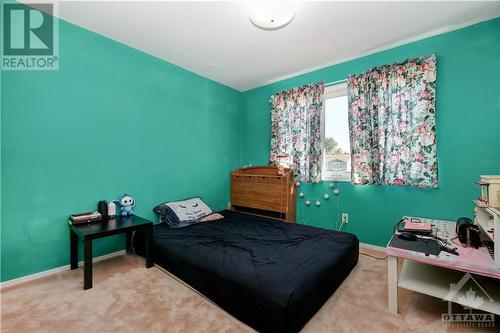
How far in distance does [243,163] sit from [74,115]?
263cm

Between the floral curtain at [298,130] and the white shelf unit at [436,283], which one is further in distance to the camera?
the floral curtain at [298,130]

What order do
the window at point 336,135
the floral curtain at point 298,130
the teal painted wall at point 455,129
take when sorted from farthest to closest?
the floral curtain at point 298,130 < the window at point 336,135 < the teal painted wall at point 455,129

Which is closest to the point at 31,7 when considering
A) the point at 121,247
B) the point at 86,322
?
the point at 121,247

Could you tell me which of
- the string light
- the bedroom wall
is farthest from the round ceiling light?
the string light

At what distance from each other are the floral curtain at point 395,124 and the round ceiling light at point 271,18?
133cm

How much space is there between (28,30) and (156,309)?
2767 millimetres

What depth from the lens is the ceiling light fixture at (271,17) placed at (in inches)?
76.5

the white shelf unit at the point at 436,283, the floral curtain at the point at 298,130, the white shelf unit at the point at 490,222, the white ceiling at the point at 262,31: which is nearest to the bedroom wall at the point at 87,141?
the white ceiling at the point at 262,31

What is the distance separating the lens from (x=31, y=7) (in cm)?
206

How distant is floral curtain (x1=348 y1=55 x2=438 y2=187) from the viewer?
7.77 ft

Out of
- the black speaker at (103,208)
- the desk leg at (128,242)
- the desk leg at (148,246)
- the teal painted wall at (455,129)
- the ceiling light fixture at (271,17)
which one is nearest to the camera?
the ceiling light fixture at (271,17)

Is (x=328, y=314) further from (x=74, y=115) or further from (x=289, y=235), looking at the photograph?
(x=74, y=115)

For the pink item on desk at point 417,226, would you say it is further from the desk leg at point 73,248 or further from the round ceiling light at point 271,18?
the desk leg at point 73,248

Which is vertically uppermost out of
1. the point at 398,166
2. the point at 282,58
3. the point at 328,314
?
the point at 282,58
